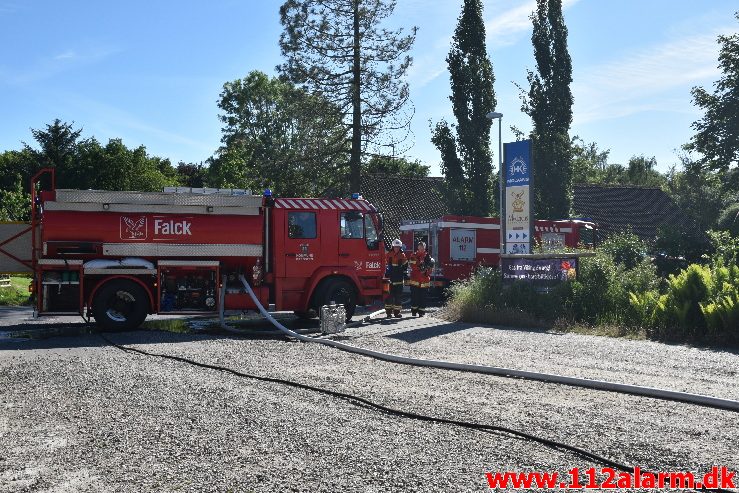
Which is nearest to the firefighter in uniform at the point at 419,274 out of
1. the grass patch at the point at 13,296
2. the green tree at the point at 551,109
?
the grass patch at the point at 13,296

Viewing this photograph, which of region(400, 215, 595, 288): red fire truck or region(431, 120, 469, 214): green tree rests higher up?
region(431, 120, 469, 214): green tree

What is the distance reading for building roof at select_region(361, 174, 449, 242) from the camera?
42156mm

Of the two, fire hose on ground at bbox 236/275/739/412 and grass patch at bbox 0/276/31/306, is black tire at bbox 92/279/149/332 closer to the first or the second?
fire hose on ground at bbox 236/275/739/412

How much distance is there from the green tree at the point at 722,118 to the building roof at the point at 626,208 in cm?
610

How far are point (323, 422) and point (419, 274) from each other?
11.0 metres

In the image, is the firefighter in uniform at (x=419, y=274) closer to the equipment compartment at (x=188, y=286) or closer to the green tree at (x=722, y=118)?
the equipment compartment at (x=188, y=286)

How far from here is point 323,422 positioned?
661 centimetres

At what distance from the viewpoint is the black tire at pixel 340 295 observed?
15766 mm

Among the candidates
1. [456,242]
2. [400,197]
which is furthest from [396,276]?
[400,197]

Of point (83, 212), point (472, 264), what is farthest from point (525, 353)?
point (472, 264)

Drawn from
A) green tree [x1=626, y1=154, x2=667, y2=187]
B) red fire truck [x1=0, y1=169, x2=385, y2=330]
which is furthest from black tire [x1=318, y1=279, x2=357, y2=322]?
green tree [x1=626, y1=154, x2=667, y2=187]

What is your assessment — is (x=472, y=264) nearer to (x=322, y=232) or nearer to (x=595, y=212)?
(x=322, y=232)

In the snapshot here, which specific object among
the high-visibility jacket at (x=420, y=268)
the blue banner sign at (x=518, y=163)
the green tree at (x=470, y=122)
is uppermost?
the green tree at (x=470, y=122)

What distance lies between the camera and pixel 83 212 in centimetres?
1406
